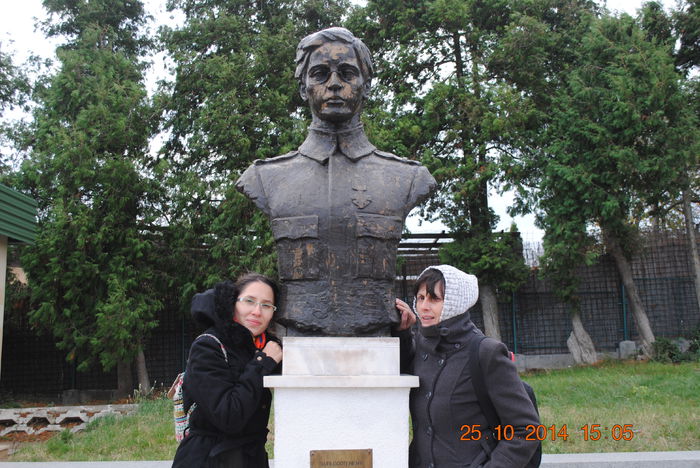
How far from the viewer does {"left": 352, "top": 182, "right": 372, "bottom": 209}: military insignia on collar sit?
2684 millimetres

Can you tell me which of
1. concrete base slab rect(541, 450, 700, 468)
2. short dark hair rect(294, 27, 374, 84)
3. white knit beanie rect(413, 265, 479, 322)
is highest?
short dark hair rect(294, 27, 374, 84)

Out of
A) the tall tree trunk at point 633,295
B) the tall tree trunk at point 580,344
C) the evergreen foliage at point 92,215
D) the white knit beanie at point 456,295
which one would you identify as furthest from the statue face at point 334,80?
the tall tree trunk at point 580,344

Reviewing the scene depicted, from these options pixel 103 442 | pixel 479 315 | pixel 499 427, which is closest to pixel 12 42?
pixel 103 442

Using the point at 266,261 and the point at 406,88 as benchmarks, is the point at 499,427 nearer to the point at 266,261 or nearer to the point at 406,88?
the point at 266,261

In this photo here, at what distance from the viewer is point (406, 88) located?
35.1ft

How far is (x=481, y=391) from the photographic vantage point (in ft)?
6.77

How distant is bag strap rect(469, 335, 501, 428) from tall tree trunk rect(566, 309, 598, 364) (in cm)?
863

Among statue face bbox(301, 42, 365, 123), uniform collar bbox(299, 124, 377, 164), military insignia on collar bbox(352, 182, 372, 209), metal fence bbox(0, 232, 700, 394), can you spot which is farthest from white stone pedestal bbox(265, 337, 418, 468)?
metal fence bbox(0, 232, 700, 394)

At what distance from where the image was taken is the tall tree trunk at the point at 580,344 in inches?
395

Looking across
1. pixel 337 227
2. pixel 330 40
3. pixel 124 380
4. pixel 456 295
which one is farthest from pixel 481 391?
pixel 124 380

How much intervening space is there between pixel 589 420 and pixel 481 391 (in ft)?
13.9

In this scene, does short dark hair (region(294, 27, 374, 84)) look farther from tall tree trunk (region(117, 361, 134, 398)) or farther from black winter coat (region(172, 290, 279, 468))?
tall tree trunk (region(117, 361, 134, 398))

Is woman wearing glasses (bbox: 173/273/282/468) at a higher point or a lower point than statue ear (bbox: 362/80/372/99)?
lower

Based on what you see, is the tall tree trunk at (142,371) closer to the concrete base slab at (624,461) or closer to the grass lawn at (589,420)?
the grass lawn at (589,420)
